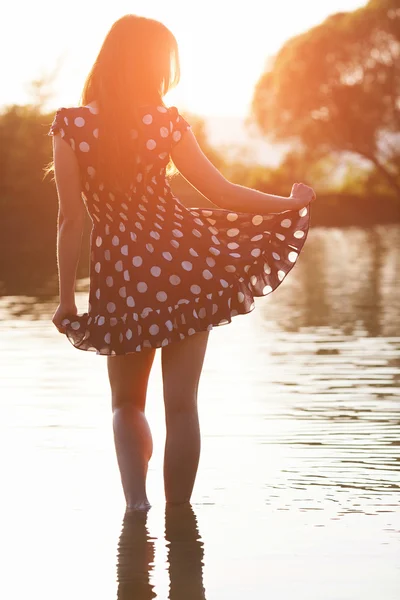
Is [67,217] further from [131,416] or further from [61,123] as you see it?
[131,416]

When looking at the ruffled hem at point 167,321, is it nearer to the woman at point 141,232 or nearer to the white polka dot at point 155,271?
the woman at point 141,232

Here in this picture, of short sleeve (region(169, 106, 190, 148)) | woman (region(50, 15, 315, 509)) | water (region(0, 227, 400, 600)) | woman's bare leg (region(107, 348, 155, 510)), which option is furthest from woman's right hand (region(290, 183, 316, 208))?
water (region(0, 227, 400, 600))

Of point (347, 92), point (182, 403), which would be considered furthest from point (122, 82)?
point (347, 92)

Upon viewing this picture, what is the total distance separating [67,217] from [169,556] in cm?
118

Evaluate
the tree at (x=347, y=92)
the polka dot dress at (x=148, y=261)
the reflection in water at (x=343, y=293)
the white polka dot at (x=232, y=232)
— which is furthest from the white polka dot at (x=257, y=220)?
the tree at (x=347, y=92)

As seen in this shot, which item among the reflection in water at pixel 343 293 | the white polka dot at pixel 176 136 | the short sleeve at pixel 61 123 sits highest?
the short sleeve at pixel 61 123

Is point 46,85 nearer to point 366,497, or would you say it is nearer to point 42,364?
point 42,364

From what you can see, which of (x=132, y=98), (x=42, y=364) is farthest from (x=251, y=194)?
(x=42, y=364)

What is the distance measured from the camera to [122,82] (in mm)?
4941

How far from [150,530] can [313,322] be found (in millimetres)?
8808

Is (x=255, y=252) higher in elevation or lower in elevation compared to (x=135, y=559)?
higher

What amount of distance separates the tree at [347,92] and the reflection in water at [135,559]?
56838 mm

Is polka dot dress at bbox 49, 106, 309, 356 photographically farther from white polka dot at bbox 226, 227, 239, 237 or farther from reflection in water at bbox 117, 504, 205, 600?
reflection in water at bbox 117, 504, 205, 600

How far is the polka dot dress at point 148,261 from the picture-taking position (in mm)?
4965
